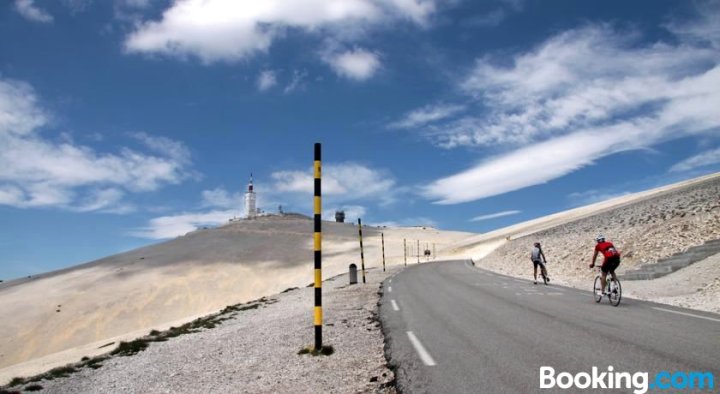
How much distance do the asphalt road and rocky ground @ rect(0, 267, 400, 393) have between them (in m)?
0.61

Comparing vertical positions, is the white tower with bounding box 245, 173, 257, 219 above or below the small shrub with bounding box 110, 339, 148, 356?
above

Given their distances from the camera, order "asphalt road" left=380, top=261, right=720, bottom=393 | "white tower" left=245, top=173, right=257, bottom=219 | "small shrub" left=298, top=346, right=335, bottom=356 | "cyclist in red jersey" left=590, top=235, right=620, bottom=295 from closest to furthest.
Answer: "asphalt road" left=380, top=261, right=720, bottom=393 < "small shrub" left=298, top=346, right=335, bottom=356 < "cyclist in red jersey" left=590, top=235, right=620, bottom=295 < "white tower" left=245, top=173, right=257, bottom=219

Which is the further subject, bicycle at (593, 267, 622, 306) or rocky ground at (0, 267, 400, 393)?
bicycle at (593, 267, 622, 306)

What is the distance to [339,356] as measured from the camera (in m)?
9.12

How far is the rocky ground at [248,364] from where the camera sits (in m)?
7.66

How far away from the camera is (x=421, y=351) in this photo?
8922 millimetres

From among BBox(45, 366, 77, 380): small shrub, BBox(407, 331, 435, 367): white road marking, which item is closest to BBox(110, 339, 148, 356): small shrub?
BBox(45, 366, 77, 380): small shrub

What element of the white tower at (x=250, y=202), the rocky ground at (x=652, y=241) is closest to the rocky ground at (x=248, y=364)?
the rocky ground at (x=652, y=241)

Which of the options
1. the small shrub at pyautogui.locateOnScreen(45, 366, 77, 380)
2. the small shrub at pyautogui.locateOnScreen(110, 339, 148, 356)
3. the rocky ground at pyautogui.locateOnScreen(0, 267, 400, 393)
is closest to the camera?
the rocky ground at pyautogui.locateOnScreen(0, 267, 400, 393)

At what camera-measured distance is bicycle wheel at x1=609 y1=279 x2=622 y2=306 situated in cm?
1498

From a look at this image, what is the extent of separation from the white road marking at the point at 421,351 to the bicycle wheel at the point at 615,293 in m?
7.64

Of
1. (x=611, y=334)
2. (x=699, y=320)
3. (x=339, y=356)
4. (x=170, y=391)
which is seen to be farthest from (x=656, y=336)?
(x=170, y=391)

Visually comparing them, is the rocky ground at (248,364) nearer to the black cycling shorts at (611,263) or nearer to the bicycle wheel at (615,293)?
the bicycle wheel at (615,293)

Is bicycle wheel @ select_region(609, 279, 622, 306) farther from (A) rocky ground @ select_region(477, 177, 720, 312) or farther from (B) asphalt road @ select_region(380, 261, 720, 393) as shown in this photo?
(A) rocky ground @ select_region(477, 177, 720, 312)
